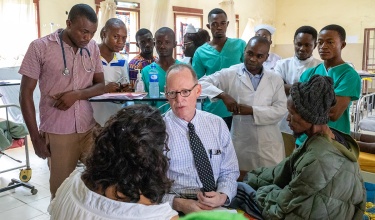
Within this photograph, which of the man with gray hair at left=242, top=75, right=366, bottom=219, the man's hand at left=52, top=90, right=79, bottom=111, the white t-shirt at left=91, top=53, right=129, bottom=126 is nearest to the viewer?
the man with gray hair at left=242, top=75, right=366, bottom=219

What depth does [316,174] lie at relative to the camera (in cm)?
152

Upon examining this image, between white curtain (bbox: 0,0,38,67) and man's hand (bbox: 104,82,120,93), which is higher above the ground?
white curtain (bbox: 0,0,38,67)

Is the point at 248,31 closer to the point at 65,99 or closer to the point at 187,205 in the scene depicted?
the point at 65,99

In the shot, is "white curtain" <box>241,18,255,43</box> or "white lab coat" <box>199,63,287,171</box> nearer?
"white lab coat" <box>199,63,287,171</box>

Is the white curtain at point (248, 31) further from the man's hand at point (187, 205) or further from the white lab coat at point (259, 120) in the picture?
the man's hand at point (187, 205)

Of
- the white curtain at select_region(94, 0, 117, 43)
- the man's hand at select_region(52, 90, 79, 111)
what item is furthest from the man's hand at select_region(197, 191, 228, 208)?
the white curtain at select_region(94, 0, 117, 43)

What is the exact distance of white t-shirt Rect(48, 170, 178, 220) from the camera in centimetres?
99

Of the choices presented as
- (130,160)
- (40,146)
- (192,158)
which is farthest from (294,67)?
(130,160)

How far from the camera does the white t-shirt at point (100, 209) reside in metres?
0.99

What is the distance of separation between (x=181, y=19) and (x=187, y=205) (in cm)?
784

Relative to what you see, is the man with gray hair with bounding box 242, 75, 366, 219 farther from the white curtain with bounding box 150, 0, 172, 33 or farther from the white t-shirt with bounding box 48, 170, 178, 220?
the white curtain with bounding box 150, 0, 172, 33

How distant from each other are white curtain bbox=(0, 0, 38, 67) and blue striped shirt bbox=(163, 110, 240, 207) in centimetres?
519

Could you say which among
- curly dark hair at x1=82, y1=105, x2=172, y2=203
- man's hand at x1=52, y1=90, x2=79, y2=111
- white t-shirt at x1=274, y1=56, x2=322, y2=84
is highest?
white t-shirt at x1=274, y1=56, x2=322, y2=84

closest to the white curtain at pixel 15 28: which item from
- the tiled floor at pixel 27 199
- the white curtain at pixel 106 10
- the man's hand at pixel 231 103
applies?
the white curtain at pixel 106 10
